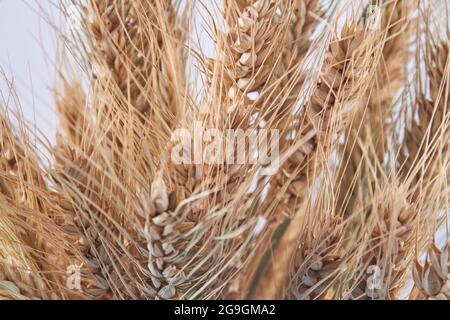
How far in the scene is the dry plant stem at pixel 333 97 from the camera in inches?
17.7

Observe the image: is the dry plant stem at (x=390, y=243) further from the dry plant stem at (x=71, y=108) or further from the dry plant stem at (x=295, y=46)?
the dry plant stem at (x=71, y=108)

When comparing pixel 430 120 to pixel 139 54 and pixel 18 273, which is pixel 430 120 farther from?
pixel 18 273

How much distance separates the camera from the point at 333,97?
1.54ft

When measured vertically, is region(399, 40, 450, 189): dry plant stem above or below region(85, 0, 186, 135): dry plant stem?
below

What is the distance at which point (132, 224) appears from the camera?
0.42 meters

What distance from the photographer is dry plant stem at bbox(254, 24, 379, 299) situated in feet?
1.48

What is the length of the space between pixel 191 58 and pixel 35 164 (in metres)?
0.15

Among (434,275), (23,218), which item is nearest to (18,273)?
(23,218)

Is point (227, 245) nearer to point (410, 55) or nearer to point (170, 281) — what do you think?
point (170, 281)

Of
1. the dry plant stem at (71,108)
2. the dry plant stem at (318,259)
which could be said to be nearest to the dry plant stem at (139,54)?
the dry plant stem at (71,108)

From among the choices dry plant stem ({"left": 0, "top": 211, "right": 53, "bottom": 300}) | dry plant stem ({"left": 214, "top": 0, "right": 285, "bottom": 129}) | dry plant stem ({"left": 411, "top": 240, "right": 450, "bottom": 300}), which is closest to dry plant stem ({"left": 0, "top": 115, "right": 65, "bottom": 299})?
dry plant stem ({"left": 0, "top": 211, "right": 53, "bottom": 300})

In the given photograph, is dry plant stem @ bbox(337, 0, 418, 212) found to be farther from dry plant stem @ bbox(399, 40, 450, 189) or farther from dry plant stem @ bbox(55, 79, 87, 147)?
dry plant stem @ bbox(55, 79, 87, 147)

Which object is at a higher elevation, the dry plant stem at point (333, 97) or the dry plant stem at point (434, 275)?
the dry plant stem at point (333, 97)
